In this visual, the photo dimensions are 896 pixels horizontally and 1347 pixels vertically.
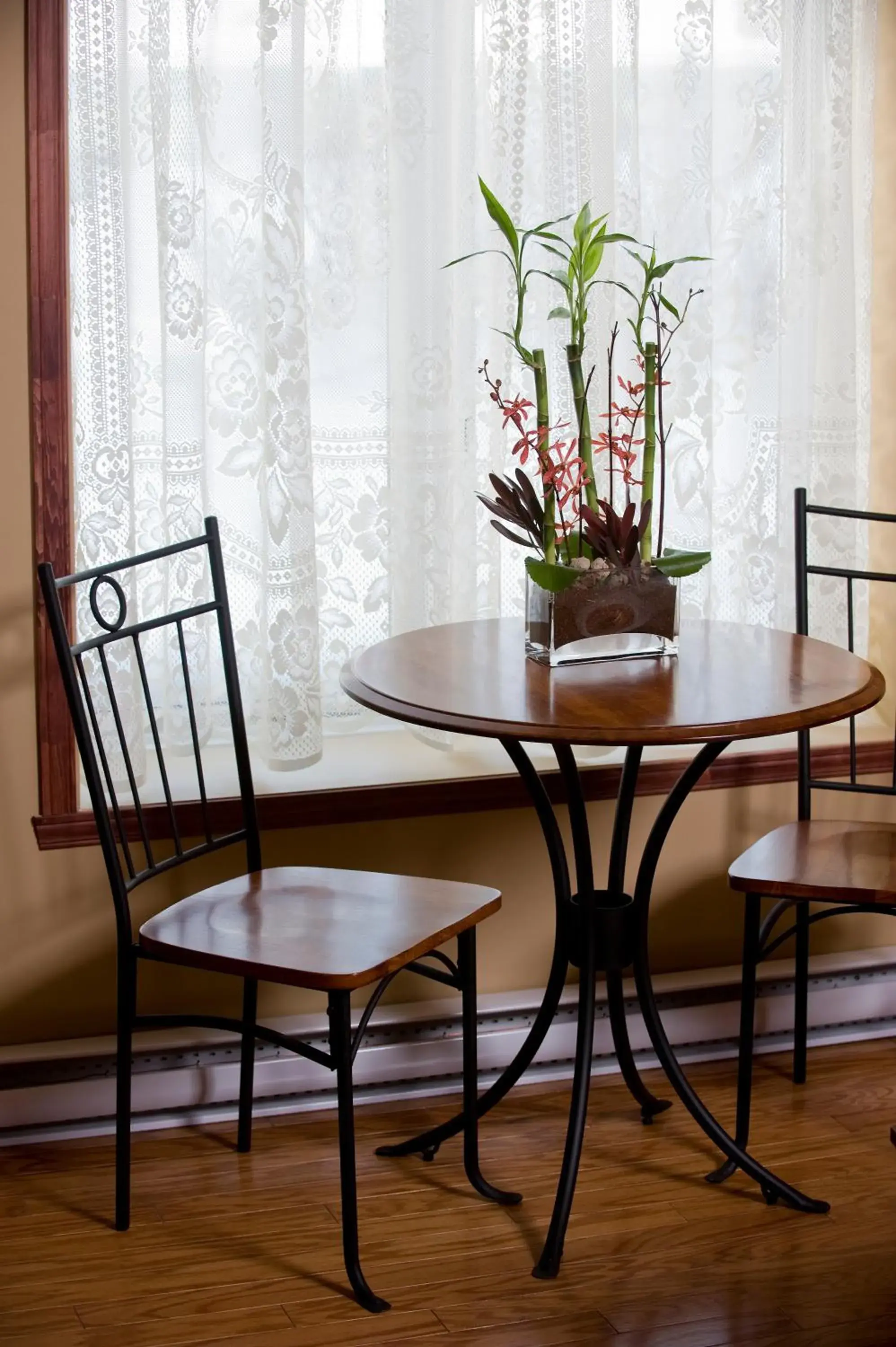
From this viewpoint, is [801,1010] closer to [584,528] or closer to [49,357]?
[584,528]

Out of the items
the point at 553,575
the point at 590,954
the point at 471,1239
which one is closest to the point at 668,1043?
the point at 590,954

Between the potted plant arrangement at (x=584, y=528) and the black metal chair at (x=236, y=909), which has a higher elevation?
the potted plant arrangement at (x=584, y=528)

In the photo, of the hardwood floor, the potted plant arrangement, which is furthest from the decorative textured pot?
the hardwood floor

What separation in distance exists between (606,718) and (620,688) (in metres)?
0.17

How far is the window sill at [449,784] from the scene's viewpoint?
8.92 feet

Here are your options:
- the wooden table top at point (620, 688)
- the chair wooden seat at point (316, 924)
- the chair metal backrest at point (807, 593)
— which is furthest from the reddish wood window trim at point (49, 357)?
the chair metal backrest at point (807, 593)

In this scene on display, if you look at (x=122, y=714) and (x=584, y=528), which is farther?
(x=122, y=714)

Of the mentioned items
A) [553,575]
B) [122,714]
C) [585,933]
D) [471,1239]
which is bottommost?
[471,1239]

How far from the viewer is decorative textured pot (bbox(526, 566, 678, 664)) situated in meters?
2.33

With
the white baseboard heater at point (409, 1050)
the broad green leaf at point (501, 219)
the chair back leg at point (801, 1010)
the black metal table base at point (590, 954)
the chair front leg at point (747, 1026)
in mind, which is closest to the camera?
the broad green leaf at point (501, 219)

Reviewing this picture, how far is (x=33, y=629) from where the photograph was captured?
2.63 metres

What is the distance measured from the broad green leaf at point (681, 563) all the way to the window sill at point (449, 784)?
60cm

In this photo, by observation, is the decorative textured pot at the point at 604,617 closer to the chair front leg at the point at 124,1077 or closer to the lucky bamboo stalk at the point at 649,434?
the lucky bamboo stalk at the point at 649,434

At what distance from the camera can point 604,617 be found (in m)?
2.35
